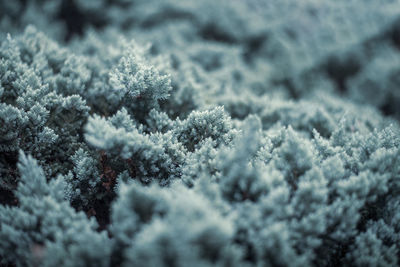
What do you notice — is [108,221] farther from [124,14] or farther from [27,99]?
[124,14]

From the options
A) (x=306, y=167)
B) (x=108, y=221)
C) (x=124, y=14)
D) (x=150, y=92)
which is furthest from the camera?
(x=124, y=14)

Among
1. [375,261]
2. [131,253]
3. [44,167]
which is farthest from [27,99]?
[375,261]

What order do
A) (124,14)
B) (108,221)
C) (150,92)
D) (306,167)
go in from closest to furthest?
(306,167)
(108,221)
(150,92)
(124,14)

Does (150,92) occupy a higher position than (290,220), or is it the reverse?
(150,92)

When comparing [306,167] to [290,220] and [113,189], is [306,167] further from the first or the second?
[113,189]

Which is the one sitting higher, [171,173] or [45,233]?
[171,173]

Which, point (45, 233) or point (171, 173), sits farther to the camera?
point (171, 173)

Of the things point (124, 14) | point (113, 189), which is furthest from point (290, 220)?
point (124, 14)

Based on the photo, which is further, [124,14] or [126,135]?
[124,14]

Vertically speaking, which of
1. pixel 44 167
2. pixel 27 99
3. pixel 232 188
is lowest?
pixel 232 188
